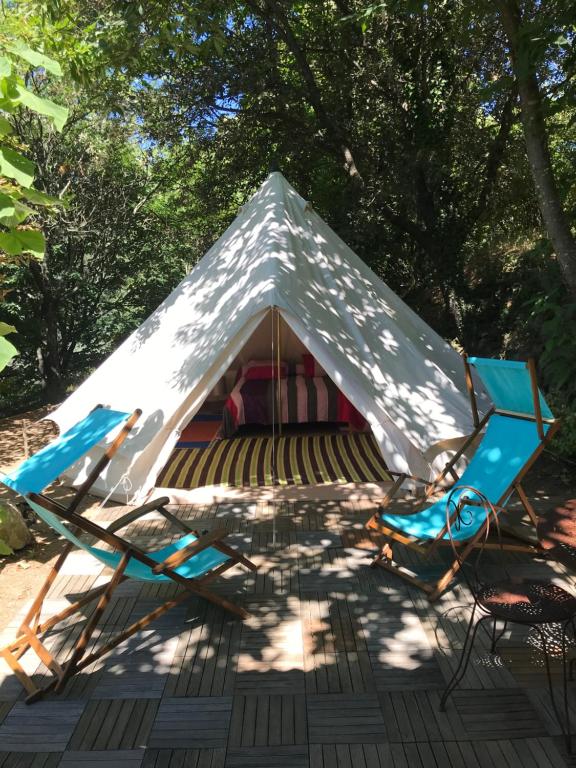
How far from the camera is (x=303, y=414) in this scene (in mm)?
6062

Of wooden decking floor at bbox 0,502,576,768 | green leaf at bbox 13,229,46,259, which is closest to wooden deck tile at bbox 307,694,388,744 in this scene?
wooden decking floor at bbox 0,502,576,768

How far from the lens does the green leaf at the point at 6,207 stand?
1172 mm

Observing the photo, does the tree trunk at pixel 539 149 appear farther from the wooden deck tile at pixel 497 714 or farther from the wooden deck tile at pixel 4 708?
the wooden deck tile at pixel 4 708

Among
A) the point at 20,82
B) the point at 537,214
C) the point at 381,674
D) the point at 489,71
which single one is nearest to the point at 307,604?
the point at 381,674

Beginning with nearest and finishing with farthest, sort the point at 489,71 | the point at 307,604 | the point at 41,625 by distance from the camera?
the point at 41,625, the point at 307,604, the point at 489,71

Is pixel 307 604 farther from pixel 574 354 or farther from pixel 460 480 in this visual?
pixel 574 354

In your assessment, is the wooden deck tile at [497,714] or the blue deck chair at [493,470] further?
the blue deck chair at [493,470]

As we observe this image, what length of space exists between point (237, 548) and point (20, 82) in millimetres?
3064

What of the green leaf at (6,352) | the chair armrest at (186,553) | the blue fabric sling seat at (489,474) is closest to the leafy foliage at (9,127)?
the green leaf at (6,352)

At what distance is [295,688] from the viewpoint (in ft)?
7.99

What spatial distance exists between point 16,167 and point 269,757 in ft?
6.90

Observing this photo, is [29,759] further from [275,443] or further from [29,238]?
[275,443]

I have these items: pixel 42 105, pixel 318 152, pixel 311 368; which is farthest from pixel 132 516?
pixel 318 152

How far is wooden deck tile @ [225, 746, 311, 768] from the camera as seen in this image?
205 centimetres
